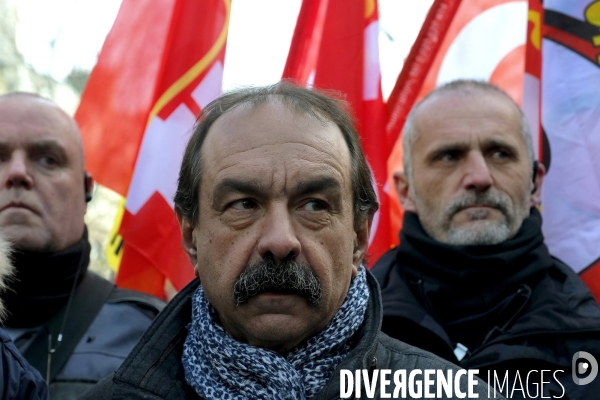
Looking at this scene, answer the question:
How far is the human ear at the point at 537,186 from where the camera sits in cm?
417

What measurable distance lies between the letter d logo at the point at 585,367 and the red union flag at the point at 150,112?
6.89 feet

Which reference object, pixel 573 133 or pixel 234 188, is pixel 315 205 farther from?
pixel 573 133

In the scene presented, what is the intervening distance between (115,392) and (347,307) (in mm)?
740

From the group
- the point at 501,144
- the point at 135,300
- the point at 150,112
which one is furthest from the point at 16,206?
the point at 501,144

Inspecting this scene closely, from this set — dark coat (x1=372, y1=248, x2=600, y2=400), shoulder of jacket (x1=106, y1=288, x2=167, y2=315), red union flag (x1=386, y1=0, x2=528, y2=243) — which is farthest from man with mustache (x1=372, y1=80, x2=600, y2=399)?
shoulder of jacket (x1=106, y1=288, x2=167, y2=315)

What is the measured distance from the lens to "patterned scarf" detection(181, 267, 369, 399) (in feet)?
8.02

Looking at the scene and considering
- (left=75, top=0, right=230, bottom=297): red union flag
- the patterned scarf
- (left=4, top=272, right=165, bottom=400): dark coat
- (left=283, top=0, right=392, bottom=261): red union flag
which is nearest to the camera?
the patterned scarf

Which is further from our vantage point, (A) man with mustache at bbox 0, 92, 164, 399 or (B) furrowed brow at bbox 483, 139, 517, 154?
(B) furrowed brow at bbox 483, 139, 517, 154

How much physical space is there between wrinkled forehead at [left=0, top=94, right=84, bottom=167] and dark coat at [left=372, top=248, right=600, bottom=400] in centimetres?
174

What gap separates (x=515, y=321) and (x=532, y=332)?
0.17 m

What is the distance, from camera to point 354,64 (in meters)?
4.90

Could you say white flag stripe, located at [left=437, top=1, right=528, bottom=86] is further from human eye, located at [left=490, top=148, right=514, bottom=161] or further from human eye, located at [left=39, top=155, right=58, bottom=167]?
human eye, located at [left=39, top=155, right=58, bottom=167]

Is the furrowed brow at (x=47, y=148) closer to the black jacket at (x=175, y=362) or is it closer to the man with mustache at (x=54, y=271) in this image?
the man with mustache at (x=54, y=271)

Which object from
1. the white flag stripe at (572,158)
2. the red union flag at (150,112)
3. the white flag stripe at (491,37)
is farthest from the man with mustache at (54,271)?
the white flag stripe at (491,37)
